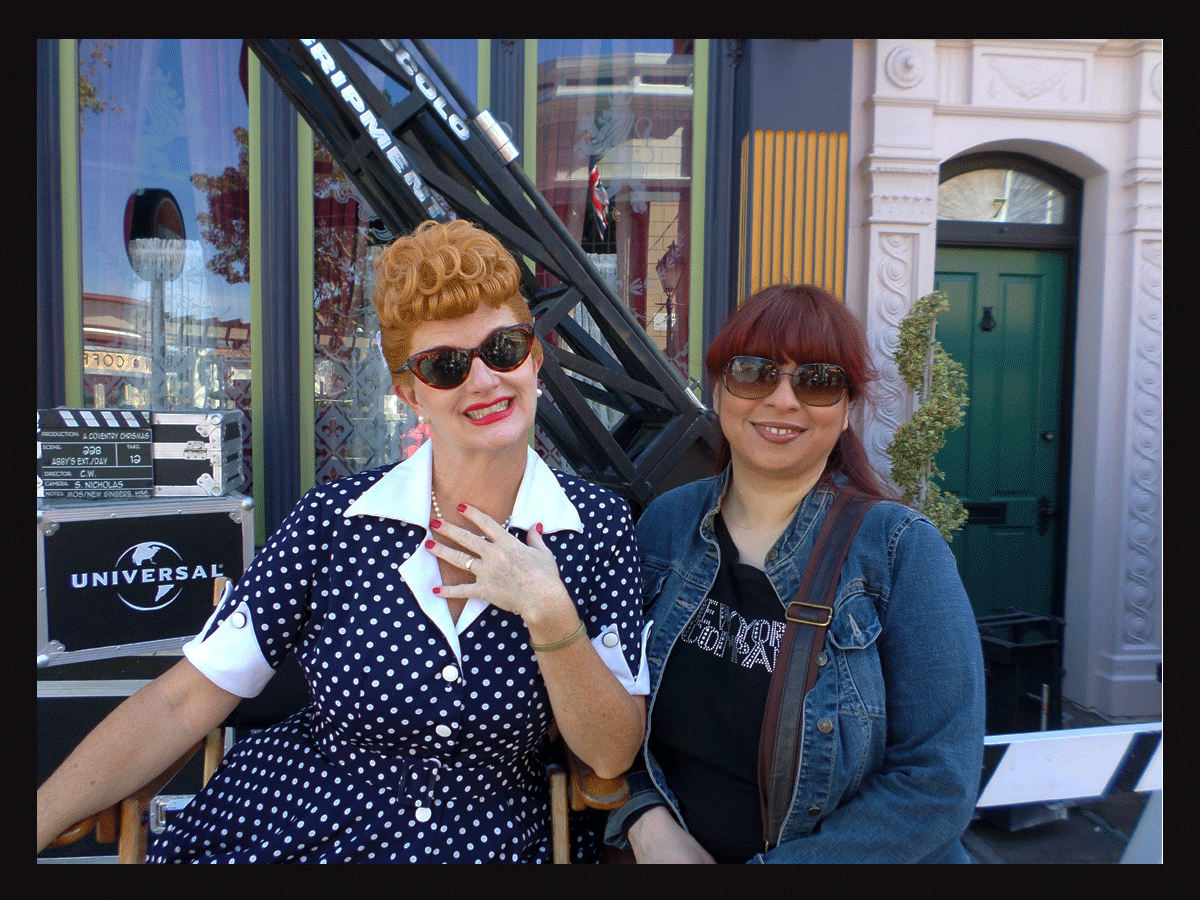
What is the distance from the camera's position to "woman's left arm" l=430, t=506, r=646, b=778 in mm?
1470

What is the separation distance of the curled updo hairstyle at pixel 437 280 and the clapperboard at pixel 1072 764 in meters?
1.80

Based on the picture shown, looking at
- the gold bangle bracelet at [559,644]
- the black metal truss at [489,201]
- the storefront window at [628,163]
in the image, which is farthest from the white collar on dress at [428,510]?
the storefront window at [628,163]

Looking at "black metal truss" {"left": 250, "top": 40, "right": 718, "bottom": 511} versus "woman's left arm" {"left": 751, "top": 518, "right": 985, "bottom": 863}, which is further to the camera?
"black metal truss" {"left": 250, "top": 40, "right": 718, "bottom": 511}

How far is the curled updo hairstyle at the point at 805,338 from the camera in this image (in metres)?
1.73

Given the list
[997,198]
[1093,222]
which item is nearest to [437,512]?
[997,198]

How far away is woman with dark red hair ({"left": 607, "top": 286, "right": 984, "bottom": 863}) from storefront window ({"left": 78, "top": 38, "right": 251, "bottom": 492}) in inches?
153

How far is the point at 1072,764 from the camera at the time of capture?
1931 millimetres

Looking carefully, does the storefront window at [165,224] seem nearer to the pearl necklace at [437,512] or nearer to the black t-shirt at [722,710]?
the pearl necklace at [437,512]

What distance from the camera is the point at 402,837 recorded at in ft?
5.12

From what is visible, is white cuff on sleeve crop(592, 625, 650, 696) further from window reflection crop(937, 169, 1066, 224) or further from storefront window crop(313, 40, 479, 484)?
window reflection crop(937, 169, 1066, 224)

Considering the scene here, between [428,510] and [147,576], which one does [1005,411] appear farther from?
[147,576]

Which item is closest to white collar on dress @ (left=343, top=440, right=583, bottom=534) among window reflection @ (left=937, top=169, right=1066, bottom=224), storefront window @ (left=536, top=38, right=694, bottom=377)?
storefront window @ (left=536, top=38, right=694, bottom=377)
